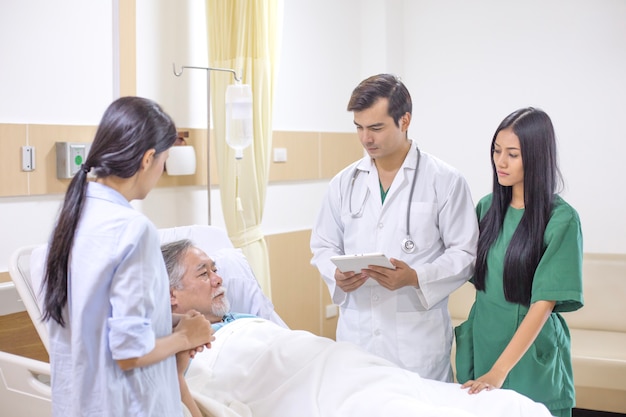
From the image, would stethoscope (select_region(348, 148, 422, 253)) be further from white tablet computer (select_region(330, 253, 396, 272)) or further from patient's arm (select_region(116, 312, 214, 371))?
patient's arm (select_region(116, 312, 214, 371))

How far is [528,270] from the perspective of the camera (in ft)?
6.89

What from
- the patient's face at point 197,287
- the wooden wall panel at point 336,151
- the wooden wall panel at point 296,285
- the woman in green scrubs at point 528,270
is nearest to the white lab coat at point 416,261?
the woman in green scrubs at point 528,270

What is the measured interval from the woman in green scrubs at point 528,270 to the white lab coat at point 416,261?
11 centimetres

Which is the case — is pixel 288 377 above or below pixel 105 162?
below

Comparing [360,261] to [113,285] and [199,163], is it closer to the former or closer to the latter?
[113,285]

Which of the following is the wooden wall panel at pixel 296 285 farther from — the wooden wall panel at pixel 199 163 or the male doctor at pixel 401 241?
the male doctor at pixel 401 241

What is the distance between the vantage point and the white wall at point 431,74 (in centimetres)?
335

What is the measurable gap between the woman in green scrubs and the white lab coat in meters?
0.11

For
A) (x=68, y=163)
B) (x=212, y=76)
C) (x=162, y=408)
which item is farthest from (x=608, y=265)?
(x=162, y=408)

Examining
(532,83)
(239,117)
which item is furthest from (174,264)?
(532,83)

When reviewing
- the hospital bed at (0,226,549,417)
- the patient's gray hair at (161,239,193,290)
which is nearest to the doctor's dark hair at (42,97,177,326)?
the hospital bed at (0,226,549,417)

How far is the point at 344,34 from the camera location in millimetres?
4652

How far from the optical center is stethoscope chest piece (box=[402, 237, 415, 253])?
7.71 ft

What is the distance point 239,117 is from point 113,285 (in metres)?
2.09
